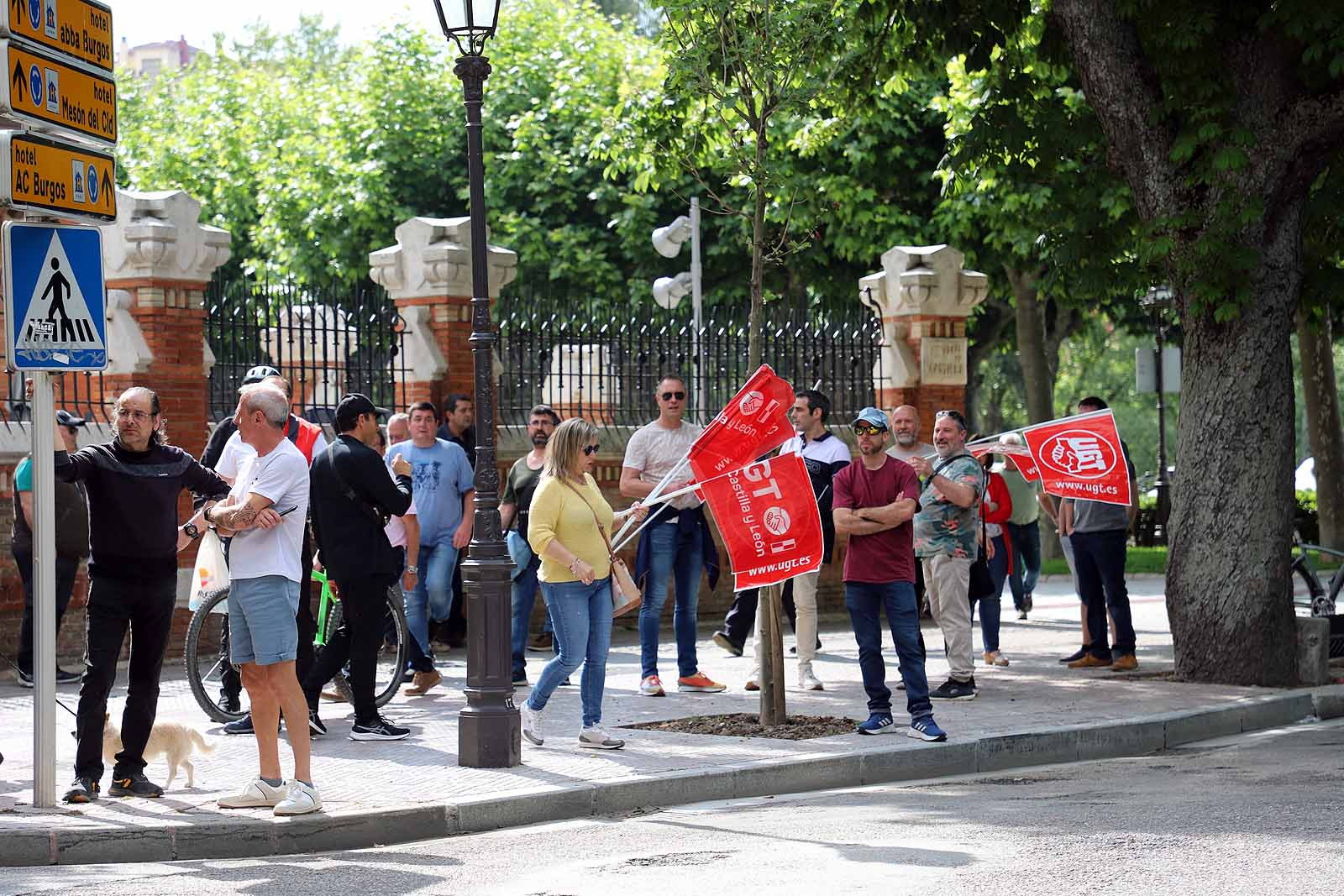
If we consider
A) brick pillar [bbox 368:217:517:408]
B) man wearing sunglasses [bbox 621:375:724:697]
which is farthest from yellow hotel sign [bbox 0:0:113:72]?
brick pillar [bbox 368:217:517:408]

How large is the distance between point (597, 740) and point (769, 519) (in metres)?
1.55

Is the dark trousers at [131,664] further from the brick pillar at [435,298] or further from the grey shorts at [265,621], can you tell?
the brick pillar at [435,298]

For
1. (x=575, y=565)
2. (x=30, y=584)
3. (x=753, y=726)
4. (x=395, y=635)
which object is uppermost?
(x=575, y=565)

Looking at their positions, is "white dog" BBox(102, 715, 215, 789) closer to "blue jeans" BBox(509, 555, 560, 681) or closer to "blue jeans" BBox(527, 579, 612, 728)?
"blue jeans" BBox(527, 579, 612, 728)

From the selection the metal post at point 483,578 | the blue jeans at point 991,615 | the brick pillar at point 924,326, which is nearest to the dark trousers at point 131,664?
the metal post at point 483,578

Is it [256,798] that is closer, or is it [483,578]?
[256,798]

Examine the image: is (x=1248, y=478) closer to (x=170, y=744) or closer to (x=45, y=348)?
(x=170, y=744)

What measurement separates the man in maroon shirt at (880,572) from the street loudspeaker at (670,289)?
12.6 m

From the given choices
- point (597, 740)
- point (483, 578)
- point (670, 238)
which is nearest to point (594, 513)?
point (483, 578)

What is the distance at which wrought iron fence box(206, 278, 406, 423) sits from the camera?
14.3 meters

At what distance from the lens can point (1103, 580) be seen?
13312 mm

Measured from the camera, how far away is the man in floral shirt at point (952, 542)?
1166 centimetres

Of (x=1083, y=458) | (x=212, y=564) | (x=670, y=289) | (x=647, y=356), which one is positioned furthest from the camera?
(x=670, y=289)

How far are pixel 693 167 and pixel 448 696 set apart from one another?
3.73m
